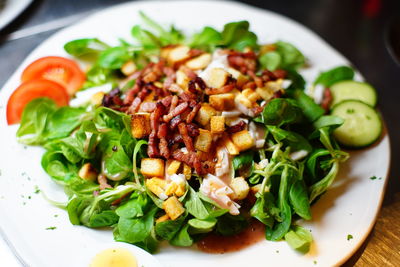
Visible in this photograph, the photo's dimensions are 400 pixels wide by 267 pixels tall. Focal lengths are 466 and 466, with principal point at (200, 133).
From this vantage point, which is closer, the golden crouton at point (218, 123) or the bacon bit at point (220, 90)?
the golden crouton at point (218, 123)

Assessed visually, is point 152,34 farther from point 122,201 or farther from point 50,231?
point 50,231

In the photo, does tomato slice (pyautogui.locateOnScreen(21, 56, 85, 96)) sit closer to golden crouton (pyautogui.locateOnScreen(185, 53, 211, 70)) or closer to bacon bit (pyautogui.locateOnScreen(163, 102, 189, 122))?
golden crouton (pyautogui.locateOnScreen(185, 53, 211, 70))

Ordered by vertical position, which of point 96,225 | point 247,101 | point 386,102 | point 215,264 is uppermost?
point 247,101

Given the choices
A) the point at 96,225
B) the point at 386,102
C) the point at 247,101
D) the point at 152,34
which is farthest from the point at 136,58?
the point at 386,102

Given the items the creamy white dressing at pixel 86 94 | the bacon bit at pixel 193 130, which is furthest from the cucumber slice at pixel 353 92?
the creamy white dressing at pixel 86 94

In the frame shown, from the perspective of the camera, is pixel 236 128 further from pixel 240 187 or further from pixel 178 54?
pixel 178 54

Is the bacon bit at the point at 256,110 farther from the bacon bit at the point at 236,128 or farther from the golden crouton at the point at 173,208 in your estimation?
the golden crouton at the point at 173,208
